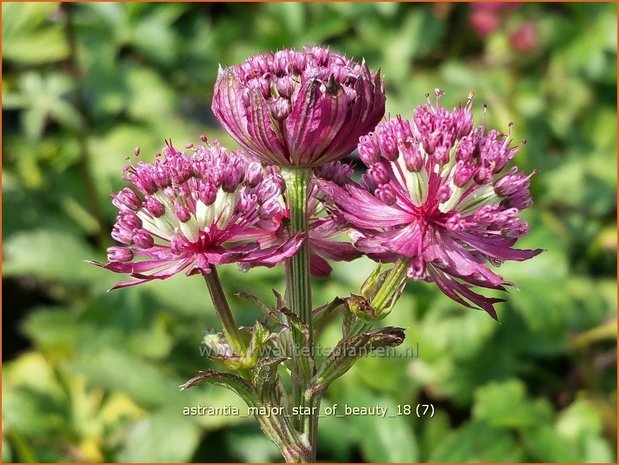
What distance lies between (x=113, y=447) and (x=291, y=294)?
2069 millimetres

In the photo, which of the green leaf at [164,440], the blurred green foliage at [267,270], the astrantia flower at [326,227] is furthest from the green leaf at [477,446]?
the astrantia flower at [326,227]

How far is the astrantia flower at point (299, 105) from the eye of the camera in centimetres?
142

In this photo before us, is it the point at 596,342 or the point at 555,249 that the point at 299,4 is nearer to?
the point at 555,249

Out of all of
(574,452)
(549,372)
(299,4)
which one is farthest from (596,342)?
(299,4)

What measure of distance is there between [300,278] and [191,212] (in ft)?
0.76

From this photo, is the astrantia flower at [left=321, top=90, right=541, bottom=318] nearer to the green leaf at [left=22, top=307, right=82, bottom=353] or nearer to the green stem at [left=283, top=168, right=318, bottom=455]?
the green stem at [left=283, top=168, right=318, bottom=455]

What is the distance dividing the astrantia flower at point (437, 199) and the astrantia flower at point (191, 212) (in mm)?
136

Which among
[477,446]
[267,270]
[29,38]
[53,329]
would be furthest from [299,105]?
[29,38]

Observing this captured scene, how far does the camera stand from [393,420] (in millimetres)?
2826

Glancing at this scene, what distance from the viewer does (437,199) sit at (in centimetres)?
148

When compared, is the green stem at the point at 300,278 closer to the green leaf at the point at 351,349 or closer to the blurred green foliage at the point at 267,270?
the green leaf at the point at 351,349

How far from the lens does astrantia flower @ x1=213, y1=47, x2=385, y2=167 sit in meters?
1.42

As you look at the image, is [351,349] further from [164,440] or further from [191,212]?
[164,440]

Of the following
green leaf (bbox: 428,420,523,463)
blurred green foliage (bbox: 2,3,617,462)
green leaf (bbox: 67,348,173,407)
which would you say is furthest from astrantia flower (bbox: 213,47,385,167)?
green leaf (bbox: 67,348,173,407)
